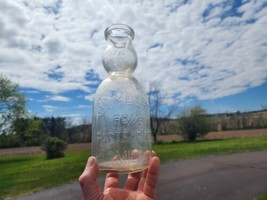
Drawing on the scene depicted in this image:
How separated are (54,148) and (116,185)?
78.9 ft

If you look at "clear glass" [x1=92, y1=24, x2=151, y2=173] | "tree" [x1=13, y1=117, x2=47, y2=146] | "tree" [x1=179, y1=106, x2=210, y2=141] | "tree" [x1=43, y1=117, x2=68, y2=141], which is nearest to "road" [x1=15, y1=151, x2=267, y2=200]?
"clear glass" [x1=92, y1=24, x2=151, y2=173]

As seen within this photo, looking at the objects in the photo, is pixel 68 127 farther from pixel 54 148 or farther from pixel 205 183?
pixel 205 183

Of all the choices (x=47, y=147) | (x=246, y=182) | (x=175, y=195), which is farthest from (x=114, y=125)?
(x=47, y=147)

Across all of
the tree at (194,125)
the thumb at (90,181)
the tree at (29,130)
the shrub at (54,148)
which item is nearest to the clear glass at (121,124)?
the thumb at (90,181)

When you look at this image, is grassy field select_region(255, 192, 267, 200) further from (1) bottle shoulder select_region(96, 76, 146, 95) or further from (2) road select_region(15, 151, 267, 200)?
(1) bottle shoulder select_region(96, 76, 146, 95)

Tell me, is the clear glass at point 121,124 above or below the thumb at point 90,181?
above

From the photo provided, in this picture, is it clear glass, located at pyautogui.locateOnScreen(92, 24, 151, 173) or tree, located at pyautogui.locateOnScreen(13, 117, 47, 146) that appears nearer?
clear glass, located at pyautogui.locateOnScreen(92, 24, 151, 173)

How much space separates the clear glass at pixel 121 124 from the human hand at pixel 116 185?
90mm

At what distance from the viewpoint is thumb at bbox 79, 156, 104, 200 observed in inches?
73.0

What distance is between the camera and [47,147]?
24984 millimetres

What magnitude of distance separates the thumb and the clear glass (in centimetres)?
10

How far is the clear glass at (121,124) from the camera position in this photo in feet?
6.75

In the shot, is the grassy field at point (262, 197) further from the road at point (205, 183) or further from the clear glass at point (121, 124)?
the clear glass at point (121, 124)

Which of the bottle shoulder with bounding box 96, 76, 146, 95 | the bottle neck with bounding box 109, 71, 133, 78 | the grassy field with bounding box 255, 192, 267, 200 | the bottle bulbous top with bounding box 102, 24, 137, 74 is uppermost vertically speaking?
the bottle bulbous top with bounding box 102, 24, 137, 74
